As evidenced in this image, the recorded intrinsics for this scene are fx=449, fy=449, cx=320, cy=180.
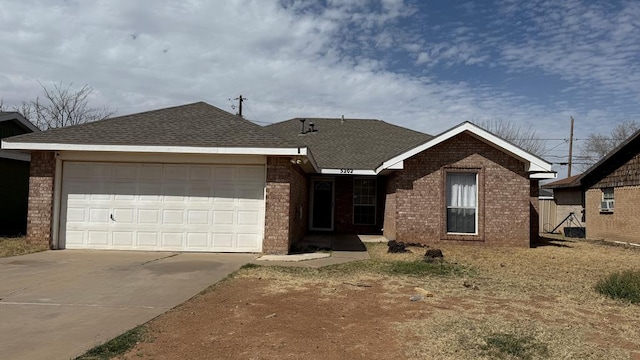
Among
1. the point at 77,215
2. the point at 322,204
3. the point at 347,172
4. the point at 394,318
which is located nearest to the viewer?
the point at 394,318

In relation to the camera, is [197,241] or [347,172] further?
[347,172]

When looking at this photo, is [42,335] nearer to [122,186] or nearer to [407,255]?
[122,186]

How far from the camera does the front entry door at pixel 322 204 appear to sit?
Result: 1912 cm

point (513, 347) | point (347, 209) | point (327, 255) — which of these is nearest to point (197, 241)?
point (327, 255)

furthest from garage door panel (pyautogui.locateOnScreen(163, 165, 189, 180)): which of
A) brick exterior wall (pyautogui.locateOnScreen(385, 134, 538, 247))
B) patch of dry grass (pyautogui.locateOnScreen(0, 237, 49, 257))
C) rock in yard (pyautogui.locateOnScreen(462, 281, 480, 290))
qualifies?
rock in yard (pyautogui.locateOnScreen(462, 281, 480, 290))

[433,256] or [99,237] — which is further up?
[99,237]

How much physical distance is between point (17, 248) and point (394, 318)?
34.8ft

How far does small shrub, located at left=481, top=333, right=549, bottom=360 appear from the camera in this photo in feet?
15.4

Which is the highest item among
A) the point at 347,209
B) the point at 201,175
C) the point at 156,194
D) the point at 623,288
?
the point at 201,175

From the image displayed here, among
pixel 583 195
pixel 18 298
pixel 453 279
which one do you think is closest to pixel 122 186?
pixel 18 298

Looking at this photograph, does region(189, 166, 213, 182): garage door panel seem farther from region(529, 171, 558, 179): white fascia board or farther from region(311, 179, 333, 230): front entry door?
region(529, 171, 558, 179): white fascia board

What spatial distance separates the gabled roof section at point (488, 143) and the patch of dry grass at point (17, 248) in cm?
1017

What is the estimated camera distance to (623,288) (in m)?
7.63

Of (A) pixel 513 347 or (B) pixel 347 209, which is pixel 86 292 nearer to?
(A) pixel 513 347
